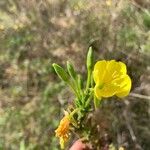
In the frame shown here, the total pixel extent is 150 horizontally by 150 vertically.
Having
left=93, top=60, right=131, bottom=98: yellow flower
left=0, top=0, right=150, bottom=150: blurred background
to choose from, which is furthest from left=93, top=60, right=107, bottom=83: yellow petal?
left=0, top=0, right=150, bottom=150: blurred background

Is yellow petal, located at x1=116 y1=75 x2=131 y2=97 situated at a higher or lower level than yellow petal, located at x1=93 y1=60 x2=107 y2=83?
lower

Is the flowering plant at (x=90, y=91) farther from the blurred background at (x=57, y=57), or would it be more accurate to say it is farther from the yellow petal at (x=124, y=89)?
the blurred background at (x=57, y=57)

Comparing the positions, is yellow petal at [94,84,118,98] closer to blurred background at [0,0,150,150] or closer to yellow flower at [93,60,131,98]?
yellow flower at [93,60,131,98]

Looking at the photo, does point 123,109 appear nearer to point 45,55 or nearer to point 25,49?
point 45,55

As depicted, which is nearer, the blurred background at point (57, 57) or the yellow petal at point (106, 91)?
the yellow petal at point (106, 91)

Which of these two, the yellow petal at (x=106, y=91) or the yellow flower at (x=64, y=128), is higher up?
the yellow petal at (x=106, y=91)

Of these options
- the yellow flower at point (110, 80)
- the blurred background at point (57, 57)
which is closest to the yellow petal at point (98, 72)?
the yellow flower at point (110, 80)
